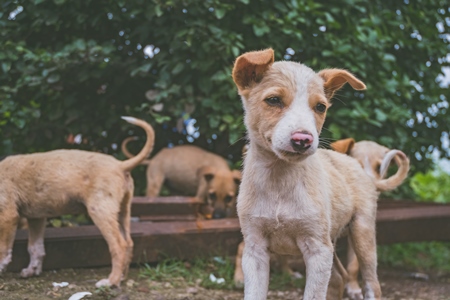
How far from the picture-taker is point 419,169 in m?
8.70

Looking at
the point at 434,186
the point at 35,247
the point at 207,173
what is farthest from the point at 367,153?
the point at 434,186

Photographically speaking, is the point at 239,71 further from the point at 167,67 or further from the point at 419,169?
the point at 419,169

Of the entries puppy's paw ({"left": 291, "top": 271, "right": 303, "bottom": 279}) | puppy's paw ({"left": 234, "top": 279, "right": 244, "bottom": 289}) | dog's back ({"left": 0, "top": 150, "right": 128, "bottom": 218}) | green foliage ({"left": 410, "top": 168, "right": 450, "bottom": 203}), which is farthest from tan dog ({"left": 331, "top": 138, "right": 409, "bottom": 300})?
green foliage ({"left": 410, "top": 168, "right": 450, "bottom": 203})

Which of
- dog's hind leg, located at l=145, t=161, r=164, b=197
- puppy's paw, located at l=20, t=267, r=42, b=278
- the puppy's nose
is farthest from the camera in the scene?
dog's hind leg, located at l=145, t=161, r=164, b=197

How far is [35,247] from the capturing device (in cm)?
576

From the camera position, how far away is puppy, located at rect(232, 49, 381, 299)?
395cm

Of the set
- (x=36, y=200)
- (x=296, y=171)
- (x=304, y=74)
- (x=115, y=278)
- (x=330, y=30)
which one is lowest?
(x=115, y=278)

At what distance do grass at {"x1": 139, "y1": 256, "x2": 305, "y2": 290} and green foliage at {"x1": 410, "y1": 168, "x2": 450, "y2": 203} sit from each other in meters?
6.30

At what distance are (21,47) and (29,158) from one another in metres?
1.58

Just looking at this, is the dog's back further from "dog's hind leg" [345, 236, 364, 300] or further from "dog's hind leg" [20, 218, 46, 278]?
"dog's hind leg" [345, 236, 364, 300]

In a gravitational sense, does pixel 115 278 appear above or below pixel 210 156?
below

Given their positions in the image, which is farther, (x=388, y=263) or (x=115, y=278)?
(x=388, y=263)

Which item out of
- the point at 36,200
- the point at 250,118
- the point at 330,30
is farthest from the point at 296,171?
the point at 330,30

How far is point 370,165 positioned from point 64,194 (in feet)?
9.52
